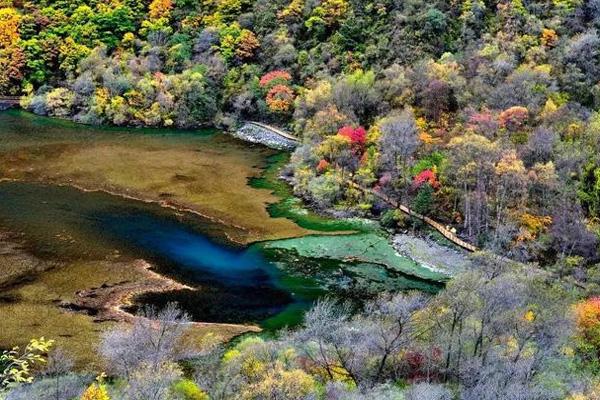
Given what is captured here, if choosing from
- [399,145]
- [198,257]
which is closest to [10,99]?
[198,257]

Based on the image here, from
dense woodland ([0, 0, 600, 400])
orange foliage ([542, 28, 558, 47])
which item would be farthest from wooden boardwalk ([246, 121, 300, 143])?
orange foliage ([542, 28, 558, 47])

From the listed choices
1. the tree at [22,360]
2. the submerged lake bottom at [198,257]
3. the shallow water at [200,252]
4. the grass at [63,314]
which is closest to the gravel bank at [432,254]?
the submerged lake bottom at [198,257]

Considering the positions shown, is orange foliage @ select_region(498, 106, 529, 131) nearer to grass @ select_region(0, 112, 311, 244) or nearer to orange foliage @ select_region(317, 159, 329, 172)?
orange foliage @ select_region(317, 159, 329, 172)

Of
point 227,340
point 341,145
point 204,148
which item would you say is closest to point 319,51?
point 204,148

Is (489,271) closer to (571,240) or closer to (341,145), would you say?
(571,240)

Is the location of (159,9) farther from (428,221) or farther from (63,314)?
(63,314)

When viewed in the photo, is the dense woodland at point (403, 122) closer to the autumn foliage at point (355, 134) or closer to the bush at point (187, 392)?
the autumn foliage at point (355, 134)
